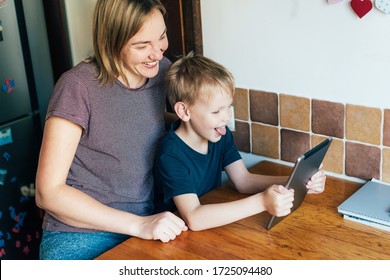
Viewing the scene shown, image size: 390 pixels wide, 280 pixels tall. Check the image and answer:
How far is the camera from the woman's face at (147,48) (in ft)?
5.08

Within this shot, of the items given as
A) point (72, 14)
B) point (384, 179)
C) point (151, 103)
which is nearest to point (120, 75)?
point (151, 103)

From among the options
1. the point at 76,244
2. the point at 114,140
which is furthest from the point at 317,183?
the point at 76,244

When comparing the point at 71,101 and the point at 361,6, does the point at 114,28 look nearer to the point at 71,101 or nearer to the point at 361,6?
the point at 71,101

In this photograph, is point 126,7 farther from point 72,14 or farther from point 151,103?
point 72,14

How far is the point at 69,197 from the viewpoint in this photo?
1.53m

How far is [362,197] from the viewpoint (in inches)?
63.4

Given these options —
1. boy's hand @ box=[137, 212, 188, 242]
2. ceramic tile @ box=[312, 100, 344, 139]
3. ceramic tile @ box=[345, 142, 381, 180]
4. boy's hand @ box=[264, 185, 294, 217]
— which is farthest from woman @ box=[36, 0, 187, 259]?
ceramic tile @ box=[345, 142, 381, 180]

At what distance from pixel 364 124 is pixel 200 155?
499mm

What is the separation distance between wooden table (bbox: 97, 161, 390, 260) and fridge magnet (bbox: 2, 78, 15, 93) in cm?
97

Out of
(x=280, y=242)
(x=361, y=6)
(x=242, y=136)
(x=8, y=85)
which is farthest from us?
(x=8, y=85)

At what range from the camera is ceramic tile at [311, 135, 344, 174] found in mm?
1752

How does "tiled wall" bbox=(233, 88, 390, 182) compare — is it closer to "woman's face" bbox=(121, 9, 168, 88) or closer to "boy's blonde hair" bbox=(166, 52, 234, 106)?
"boy's blonde hair" bbox=(166, 52, 234, 106)

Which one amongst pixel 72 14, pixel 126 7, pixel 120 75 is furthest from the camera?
pixel 72 14
